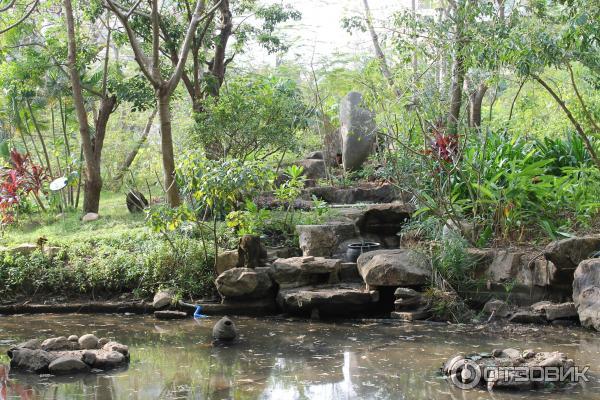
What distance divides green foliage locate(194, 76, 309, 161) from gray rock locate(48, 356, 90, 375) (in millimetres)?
5248

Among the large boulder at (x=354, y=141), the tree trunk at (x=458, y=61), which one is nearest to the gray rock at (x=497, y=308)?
the tree trunk at (x=458, y=61)

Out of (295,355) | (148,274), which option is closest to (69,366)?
(295,355)

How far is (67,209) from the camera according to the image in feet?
46.1

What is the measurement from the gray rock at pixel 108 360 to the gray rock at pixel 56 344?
0.41 m

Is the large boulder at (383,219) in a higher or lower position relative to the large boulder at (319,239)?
higher

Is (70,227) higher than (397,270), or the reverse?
(70,227)

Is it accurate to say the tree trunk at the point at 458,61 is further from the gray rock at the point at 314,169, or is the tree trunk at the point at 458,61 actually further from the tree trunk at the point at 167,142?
the gray rock at the point at 314,169

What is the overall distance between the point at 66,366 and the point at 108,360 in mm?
350

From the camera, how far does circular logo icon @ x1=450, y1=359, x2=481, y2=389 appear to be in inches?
210

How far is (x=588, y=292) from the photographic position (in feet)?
23.8

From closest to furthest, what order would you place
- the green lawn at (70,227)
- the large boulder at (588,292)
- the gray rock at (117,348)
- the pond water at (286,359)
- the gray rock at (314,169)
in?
1. the pond water at (286,359)
2. the gray rock at (117,348)
3. the large boulder at (588,292)
4. the green lawn at (70,227)
5. the gray rock at (314,169)

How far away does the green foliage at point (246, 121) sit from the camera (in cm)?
1082

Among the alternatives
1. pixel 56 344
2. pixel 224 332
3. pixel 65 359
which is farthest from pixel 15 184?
pixel 65 359

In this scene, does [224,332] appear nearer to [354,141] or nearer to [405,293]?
[405,293]
